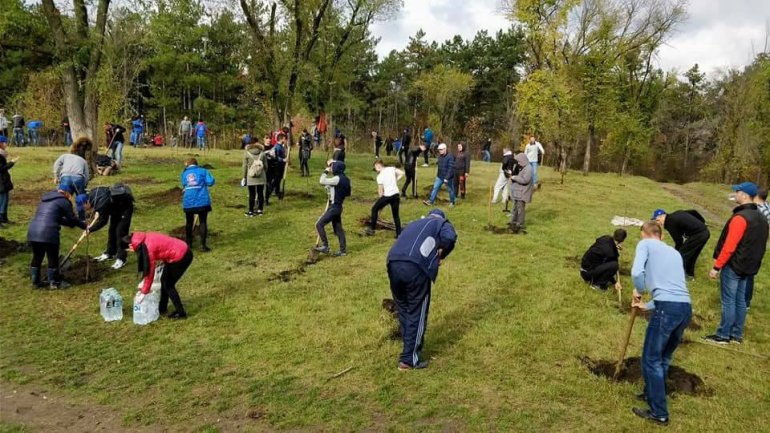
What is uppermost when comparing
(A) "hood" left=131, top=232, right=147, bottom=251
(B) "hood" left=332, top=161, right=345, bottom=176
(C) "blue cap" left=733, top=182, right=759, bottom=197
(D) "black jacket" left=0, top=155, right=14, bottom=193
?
(C) "blue cap" left=733, top=182, right=759, bottom=197

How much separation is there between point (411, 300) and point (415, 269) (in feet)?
1.40

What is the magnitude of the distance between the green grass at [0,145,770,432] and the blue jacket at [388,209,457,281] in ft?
4.77

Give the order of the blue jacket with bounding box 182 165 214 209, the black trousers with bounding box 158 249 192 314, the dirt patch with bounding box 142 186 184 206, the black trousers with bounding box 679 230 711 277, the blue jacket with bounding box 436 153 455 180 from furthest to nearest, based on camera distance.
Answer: the blue jacket with bounding box 436 153 455 180, the dirt patch with bounding box 142 186 184 206, the blue jacket with bounding box 182 165 214 209, the black trousers with bounding box 679 230 711 277, the black trousers with bounding box 158 249 192 314

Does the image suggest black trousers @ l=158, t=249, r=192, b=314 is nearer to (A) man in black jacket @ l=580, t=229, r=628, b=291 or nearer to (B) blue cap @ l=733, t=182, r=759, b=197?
(A) man in black jacket @ l=580, t=229, r=628, b=291

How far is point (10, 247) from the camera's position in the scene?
428 inches

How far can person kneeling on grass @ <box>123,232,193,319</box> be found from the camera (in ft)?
23.9

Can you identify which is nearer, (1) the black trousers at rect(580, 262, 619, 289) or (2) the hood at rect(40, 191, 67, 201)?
(2) the hood at rect(40, 191, 67, 201)

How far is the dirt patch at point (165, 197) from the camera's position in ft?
52.0

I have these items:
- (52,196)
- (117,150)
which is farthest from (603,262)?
(117,150)

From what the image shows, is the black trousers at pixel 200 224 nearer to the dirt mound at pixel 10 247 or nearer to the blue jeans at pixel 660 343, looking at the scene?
the dirt mound at pixel 10 247

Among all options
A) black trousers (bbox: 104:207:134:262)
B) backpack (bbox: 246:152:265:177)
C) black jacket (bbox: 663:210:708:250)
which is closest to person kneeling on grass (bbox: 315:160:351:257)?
backpack (bbox: 246:152:265:177)

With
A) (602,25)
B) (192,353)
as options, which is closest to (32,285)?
(192,353)

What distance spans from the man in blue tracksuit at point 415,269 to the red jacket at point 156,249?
10.6 ft

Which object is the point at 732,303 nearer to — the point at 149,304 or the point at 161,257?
the point at 161,257
